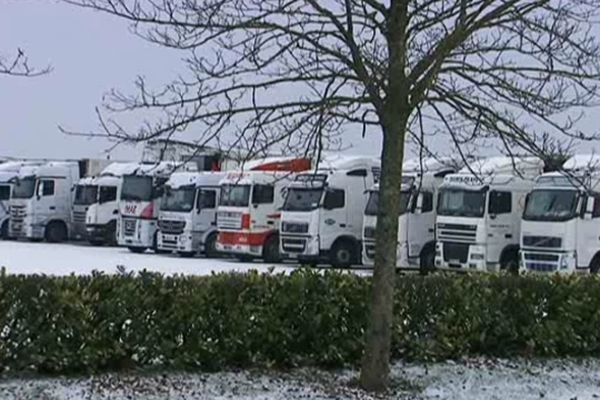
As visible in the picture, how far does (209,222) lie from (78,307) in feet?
80.9

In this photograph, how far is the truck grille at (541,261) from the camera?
24.2 metres

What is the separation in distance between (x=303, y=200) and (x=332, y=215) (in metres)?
0.93

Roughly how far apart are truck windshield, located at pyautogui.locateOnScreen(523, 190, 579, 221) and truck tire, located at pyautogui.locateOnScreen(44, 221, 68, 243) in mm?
21202

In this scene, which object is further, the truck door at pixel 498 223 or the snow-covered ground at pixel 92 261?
the snow-covered ground at pixel 92 261

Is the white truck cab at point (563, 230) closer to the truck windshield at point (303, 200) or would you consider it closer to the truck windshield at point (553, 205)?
the truck windshield at point (553, 205)

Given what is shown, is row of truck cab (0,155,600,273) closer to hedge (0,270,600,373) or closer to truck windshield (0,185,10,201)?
truck windshield (0,185,10,201)

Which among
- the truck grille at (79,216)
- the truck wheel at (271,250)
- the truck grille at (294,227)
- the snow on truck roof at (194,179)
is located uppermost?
the snow on truck roof at (194,179)

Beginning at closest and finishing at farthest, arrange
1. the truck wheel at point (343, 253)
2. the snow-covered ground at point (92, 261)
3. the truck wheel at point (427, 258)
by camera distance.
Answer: the snow-covered ground at point (92, 261)
the truck wheel at point (427, 258)
the truck wheel at point (343, 253)

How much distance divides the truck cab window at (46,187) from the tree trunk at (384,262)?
31.8 metres

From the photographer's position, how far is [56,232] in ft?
132

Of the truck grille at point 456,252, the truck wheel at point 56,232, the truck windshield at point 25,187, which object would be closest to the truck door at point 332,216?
the truck grille at point 456,252

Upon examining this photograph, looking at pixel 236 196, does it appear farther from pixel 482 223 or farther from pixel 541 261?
pixel 541 261

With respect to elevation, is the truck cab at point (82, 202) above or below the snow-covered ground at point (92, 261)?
above

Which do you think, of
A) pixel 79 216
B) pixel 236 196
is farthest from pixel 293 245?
pixel 79 216
